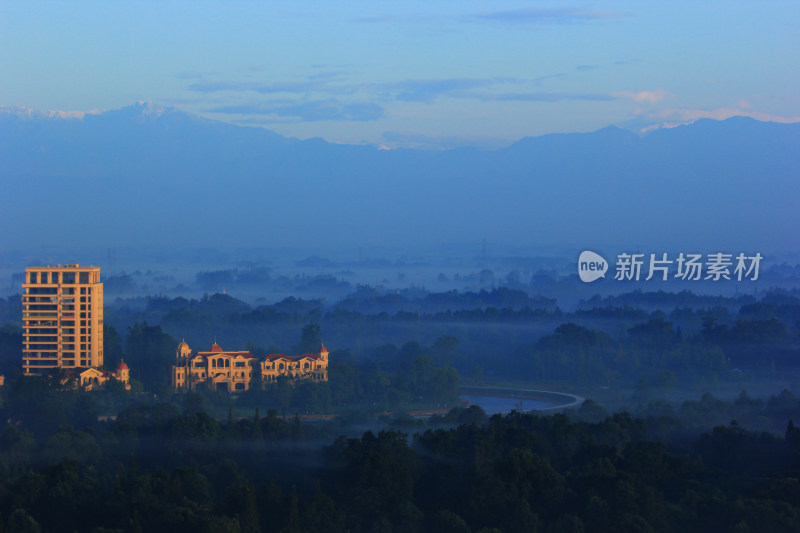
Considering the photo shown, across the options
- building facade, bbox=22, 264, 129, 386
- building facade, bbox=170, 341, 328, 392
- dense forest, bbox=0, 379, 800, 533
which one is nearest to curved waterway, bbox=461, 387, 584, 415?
building facade, bbox=170, 341, 328, 392

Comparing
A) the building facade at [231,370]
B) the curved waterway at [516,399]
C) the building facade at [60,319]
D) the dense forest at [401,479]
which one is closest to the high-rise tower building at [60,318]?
the building facade at [60,319]

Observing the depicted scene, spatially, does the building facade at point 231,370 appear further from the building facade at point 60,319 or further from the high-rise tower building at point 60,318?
the high-rise tower building at point 60,318

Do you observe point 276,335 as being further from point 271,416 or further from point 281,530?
point 281,530

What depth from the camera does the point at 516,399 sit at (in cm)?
4050

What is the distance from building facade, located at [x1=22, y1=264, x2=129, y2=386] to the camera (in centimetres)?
3716

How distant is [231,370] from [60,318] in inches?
228

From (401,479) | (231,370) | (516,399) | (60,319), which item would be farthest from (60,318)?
(401,479)

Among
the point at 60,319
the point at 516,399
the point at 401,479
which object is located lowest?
the point at 516,399

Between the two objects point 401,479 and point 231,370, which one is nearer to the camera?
point 401,479

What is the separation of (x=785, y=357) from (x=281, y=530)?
35.4m

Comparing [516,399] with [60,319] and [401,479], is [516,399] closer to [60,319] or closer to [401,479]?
[60,319]

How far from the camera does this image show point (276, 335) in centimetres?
5866

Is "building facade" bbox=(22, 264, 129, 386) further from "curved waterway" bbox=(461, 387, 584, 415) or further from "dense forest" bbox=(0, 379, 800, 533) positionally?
"curved waterway" bbox=(461, 387, 584, 415)

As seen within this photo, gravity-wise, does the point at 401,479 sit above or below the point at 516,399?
above
